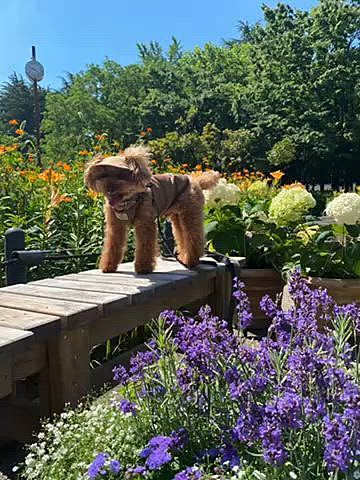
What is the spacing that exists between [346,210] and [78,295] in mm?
2126

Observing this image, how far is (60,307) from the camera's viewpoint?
2.28m

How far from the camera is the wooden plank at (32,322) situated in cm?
199

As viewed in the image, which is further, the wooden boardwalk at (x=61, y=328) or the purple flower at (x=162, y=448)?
the wooden boardwalk at (x=61, y=328)

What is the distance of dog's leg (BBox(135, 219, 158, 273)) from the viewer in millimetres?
3082

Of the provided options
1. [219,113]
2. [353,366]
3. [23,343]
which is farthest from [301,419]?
[219,113]

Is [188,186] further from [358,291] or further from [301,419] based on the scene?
[301,419]

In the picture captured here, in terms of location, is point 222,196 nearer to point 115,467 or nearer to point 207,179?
point 207,179

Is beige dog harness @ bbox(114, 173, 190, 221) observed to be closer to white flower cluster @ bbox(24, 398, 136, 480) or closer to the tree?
white flower cluster @ bbox(24, 398, 136, 480)

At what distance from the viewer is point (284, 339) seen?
167cm

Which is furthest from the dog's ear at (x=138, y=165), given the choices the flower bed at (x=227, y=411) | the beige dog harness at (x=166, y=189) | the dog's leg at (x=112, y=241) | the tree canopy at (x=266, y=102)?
the tree canopy at (x=266, y=102)

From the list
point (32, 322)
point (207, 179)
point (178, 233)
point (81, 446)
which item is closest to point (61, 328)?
point (32, 322)

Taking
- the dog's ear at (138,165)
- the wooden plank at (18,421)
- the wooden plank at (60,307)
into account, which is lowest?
the wooden plank at (18,421)

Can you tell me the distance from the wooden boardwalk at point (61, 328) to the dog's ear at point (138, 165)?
633 mm

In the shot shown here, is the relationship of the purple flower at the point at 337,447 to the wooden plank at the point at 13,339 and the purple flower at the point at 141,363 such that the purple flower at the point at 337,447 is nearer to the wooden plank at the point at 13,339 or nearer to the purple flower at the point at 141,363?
the purple flower at the point at 141,363
